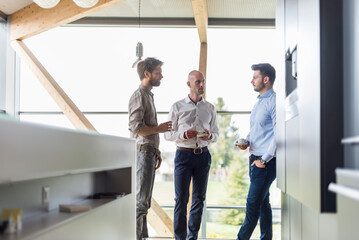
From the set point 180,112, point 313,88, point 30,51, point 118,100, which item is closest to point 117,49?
point 118,100

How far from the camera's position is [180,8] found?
242 inches

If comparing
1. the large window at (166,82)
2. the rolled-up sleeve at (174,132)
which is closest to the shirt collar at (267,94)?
the rolled-up sleeve at (174,132)

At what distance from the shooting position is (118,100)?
21.6ft

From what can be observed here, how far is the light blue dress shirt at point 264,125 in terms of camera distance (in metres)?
4.03

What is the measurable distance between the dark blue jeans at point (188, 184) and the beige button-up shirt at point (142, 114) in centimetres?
33

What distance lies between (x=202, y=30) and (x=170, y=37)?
0.85 meters

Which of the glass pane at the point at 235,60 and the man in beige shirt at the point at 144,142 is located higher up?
the glass pane at the point at 235,60

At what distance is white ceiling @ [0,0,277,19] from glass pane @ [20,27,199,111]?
0.28m

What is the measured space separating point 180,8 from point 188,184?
9.18ft

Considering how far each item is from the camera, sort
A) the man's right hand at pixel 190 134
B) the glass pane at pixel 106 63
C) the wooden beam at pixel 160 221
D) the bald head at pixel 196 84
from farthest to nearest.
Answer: the glass pane at pixel 106 63 → the wooden beam at pixel 160 221 → the bald head at pixel 196 84 → the man's right hand at pixel 190 134

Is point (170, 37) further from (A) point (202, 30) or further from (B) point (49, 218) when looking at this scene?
(B) point (49, 218)

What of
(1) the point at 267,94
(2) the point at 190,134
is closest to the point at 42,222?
(2) the point at 190,134

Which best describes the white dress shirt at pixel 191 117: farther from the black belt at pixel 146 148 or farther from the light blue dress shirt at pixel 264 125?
the light blue dress shirt at pixel 264 125

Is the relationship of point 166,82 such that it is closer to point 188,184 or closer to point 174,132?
point 174,132
